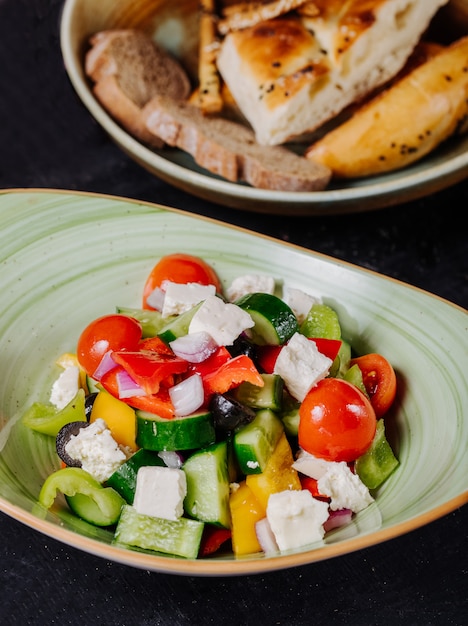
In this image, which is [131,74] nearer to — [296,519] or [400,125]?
[400,125]

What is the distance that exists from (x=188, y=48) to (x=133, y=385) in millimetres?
2375

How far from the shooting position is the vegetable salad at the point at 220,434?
6.20 feet

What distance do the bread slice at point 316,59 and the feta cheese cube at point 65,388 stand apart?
151cm

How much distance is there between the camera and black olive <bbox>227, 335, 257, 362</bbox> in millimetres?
2125

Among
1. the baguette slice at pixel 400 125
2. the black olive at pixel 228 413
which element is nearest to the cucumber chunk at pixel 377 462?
the black olive at pixel 228 413

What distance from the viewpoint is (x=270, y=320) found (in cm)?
216

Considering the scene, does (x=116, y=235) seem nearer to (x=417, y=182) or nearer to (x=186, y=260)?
(x=186, y=260)

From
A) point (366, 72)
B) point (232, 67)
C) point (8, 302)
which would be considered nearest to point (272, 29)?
point (232, 67)

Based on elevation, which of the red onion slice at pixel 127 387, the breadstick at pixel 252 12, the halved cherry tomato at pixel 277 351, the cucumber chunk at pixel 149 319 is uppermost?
the breadstick at pixel 252 12

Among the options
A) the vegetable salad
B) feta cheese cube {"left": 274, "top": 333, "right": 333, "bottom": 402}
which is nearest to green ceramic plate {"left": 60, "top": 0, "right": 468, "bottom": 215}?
the vegetable salad

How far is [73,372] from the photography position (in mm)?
2293

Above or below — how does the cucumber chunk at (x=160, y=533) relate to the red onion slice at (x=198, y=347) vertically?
below

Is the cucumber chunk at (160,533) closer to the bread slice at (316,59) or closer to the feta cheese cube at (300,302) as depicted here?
the feta cheese cube at (300,302)

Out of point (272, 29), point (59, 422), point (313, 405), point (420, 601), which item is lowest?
point (420, 601)
